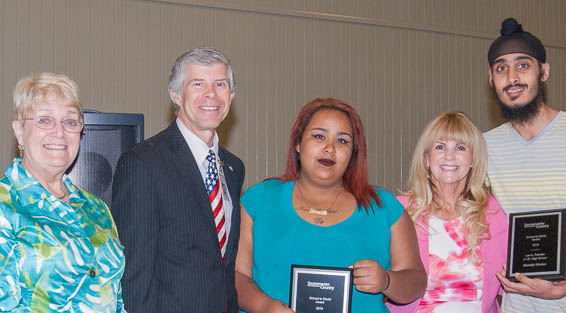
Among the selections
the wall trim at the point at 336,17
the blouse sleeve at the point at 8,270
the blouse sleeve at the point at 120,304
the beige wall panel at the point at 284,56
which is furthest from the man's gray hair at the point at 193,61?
the wall trim at the point at 336,17

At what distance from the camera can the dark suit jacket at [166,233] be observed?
237 cm

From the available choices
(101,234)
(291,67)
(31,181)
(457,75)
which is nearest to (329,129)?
(101,234)

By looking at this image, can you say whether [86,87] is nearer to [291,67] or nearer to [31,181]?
[291,67]

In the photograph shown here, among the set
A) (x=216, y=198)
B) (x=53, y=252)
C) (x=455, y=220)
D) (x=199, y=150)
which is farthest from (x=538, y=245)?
(x=53, y=252)

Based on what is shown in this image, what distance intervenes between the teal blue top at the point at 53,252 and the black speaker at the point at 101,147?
745 millimetres

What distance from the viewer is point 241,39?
718 cm

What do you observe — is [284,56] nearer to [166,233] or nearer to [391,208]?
[391,208]

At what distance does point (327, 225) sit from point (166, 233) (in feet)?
2.26

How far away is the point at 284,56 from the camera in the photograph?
7426 millimetres

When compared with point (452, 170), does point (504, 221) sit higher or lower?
lower

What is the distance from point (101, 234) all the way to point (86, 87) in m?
4.45

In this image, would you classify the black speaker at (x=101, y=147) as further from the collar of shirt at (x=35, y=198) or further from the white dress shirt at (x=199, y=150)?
the collar of shirt at (x=35, y=198)

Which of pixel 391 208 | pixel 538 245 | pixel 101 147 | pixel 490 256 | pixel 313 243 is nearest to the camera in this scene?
pixel 313 243

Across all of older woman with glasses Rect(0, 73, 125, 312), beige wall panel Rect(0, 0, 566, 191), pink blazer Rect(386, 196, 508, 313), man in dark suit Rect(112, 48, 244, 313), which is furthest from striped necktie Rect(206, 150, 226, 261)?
beige wall panel Rect(0, 0, 566, 191)
